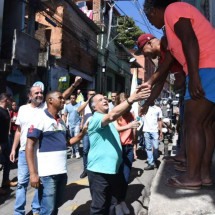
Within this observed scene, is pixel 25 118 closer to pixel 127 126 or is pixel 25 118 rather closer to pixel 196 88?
pixel 127 126

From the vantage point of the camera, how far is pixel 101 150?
3.87 metres

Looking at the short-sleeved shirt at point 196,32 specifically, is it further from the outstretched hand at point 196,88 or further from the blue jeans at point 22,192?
the blue jeans at point 22,192

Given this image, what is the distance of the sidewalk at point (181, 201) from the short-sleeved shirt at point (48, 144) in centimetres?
140

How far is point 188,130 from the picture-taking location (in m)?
2.51

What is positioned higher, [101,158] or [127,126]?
[127,126]

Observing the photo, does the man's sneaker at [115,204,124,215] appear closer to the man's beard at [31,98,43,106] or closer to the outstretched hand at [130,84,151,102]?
the man's beard at [31,98,43,106]

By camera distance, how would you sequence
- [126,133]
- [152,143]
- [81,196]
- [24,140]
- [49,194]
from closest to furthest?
[49,194] → [24,140] → [81,196] → [126,133] → [152,143]

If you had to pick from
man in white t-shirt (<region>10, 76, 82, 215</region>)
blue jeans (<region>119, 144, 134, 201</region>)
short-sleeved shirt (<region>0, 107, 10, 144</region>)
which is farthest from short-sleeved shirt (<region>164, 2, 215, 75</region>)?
short-sleeved shirt (<region>0, 107, 10, 144</region>)

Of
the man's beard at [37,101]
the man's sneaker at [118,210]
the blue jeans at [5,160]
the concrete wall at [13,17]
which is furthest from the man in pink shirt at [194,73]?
the concrete wall at [13,17]

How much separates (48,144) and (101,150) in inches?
24.4

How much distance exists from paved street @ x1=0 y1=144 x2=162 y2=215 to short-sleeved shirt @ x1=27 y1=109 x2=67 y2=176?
45.6 inches

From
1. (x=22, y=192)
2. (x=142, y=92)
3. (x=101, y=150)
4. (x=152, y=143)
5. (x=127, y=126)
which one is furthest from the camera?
(x=152, y=143)

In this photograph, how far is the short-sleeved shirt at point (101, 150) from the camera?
3.78 m

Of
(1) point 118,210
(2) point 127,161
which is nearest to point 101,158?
(1) point 118,210
